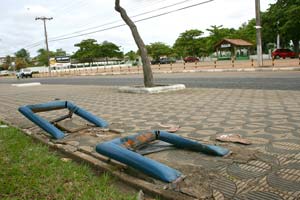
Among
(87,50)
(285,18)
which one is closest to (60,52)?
(87,50)

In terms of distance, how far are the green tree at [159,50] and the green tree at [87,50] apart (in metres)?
13.5

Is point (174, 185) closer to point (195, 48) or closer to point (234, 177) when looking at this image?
point (234, 177)

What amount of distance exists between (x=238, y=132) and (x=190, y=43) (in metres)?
64.5

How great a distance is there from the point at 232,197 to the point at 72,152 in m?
2.29

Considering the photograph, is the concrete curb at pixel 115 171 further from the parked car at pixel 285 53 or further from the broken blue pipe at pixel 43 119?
the parked car at pixel 285 53

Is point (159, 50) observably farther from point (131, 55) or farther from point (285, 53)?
point (285, 53)

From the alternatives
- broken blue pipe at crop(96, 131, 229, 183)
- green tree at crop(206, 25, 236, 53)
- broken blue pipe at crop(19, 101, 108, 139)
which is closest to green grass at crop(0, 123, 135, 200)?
broken blue pipe at crop(96, 131, 229, 183)

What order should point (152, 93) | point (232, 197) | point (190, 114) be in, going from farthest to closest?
point (152, 93), point (190, 114), point (232, 197)

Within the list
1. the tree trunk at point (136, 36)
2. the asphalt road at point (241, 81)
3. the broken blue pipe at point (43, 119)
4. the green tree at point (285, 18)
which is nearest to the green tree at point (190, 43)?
the green tree at point (285, 18)

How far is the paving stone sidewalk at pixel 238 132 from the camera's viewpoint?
112 inches

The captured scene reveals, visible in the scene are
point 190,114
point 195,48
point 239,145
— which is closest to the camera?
point 239,145

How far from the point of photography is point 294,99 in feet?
25.5

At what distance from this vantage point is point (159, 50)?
251ft

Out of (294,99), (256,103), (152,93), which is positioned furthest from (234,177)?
(152,93)
